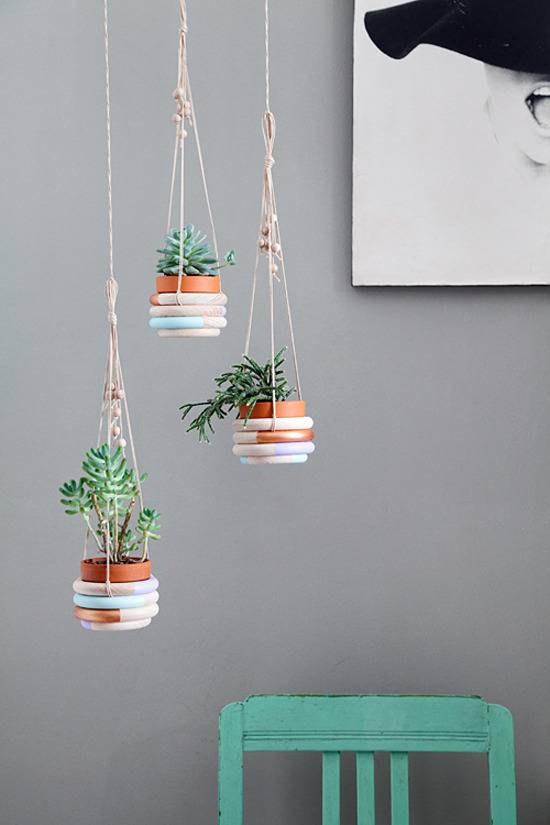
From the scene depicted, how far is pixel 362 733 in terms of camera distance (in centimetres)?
147

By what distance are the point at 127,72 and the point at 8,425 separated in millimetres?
634

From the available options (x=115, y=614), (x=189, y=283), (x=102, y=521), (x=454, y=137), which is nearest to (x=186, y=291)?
(x=189, y=283)

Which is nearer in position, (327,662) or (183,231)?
(183,231)

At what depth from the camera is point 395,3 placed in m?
1.61

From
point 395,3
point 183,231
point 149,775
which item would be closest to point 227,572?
point 149,775

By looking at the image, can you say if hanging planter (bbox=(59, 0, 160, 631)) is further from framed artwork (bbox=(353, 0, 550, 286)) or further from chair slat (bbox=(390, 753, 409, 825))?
framed artwork (bbox=(353, 0, 550, 286))

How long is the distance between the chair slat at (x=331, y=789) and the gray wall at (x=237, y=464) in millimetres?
167

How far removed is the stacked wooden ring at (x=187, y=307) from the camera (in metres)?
1.25

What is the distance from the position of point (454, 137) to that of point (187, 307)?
64 centimetres

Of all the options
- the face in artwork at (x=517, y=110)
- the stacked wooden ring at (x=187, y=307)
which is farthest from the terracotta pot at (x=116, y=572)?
the face in artwork at (x=517, y=110)

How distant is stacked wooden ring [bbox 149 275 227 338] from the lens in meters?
1.25

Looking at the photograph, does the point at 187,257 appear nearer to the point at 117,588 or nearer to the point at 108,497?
the point at 108,497

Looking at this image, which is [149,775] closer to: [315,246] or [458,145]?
[315,246]

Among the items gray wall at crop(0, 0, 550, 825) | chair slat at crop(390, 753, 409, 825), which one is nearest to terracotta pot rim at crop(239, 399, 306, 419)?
gray wall at crop(0, 0, 550, 825)
